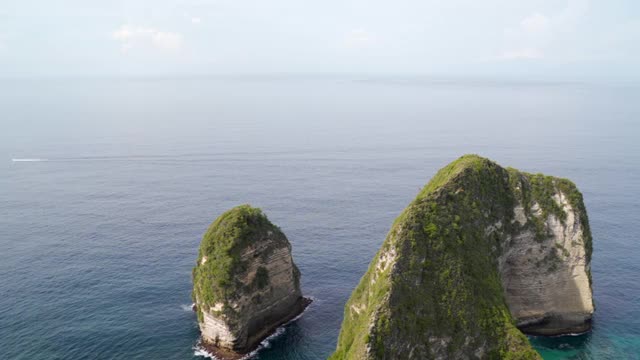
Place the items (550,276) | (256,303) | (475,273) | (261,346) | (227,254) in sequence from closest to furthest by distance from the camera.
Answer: (475,273) < (227,254) < (261,346) < (256,303) < (550,276)

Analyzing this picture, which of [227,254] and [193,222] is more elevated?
[227,254]

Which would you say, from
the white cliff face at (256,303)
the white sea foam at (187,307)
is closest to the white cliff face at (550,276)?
the white cliff face at (256,303)

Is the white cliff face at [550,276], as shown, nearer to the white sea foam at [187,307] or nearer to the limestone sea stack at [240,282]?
the limestone sea stack at [240,282]

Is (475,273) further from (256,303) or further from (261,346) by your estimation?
(261,346)

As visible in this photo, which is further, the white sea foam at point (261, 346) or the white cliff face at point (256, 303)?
the white sea foam at point (261, 346)

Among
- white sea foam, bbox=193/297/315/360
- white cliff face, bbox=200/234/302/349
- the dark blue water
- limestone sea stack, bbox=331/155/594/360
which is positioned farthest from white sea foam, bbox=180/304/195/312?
limestone sea stack, bbox=331/155/594/360

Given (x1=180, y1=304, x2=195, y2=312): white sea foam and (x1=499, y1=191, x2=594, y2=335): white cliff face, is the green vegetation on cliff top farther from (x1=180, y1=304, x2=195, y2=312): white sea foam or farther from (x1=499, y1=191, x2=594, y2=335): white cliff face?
(x1=499, y1=191, x2=594, y2=335): white cliff face

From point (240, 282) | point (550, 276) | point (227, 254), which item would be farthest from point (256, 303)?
point (550, 276)

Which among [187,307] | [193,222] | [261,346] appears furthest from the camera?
[193,222]
